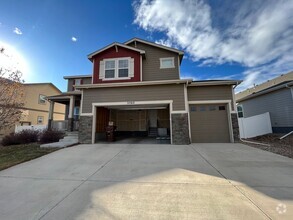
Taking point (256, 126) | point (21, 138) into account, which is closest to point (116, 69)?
point (21, 138)

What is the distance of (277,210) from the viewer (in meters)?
2.28

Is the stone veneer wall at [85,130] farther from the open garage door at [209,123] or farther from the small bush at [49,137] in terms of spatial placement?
the open garage door at [209,123]

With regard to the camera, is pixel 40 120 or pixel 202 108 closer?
pixel 202 108

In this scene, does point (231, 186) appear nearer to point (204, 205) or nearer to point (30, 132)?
point (204, 205)

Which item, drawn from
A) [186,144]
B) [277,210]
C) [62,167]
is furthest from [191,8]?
[62,167]

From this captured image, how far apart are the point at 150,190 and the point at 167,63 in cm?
1042

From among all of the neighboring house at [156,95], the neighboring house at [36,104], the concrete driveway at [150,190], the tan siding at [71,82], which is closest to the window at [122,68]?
the neighboring house at [156,95]

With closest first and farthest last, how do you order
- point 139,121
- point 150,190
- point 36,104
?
point 150,190 < point 139,121 < point 36,104

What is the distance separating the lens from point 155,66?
11617 mm

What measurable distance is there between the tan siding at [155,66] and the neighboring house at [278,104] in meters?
8.66

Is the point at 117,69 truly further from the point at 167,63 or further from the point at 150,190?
the point at 150,190

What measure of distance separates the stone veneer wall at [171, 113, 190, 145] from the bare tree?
32.9ft

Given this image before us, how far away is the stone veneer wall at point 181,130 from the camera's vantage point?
8.62 meters

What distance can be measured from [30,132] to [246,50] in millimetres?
18822
